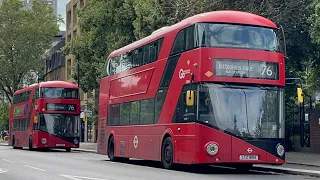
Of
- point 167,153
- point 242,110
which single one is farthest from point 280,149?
point 167,153

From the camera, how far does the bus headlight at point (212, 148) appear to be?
18.3m

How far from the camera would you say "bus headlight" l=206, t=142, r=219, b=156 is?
60.1ft

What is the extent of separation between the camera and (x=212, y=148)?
18.4m

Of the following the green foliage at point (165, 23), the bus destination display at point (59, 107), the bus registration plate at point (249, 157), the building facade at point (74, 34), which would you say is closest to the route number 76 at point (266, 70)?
the bus registration plate at point (249, 157)

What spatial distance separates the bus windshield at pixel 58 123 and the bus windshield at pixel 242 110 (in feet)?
72.9

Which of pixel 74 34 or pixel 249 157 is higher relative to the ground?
pixel 74 34

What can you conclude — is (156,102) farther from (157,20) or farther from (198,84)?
(157,20)

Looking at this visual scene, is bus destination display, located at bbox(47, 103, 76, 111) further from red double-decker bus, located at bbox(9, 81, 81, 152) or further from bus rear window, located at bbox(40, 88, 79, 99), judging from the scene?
bus rear window, located at bbox(40, 88, 79, 99)

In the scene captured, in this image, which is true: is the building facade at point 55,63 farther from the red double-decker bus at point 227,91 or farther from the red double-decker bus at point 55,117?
the red double-decker bus at point 227,91

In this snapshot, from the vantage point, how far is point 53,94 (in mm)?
39906

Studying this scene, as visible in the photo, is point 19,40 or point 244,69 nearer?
point 244,69

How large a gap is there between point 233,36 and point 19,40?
2224 inches

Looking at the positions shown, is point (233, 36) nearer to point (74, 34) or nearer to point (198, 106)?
point (198, 106)

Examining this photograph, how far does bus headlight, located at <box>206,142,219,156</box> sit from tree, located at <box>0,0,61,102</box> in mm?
56688
